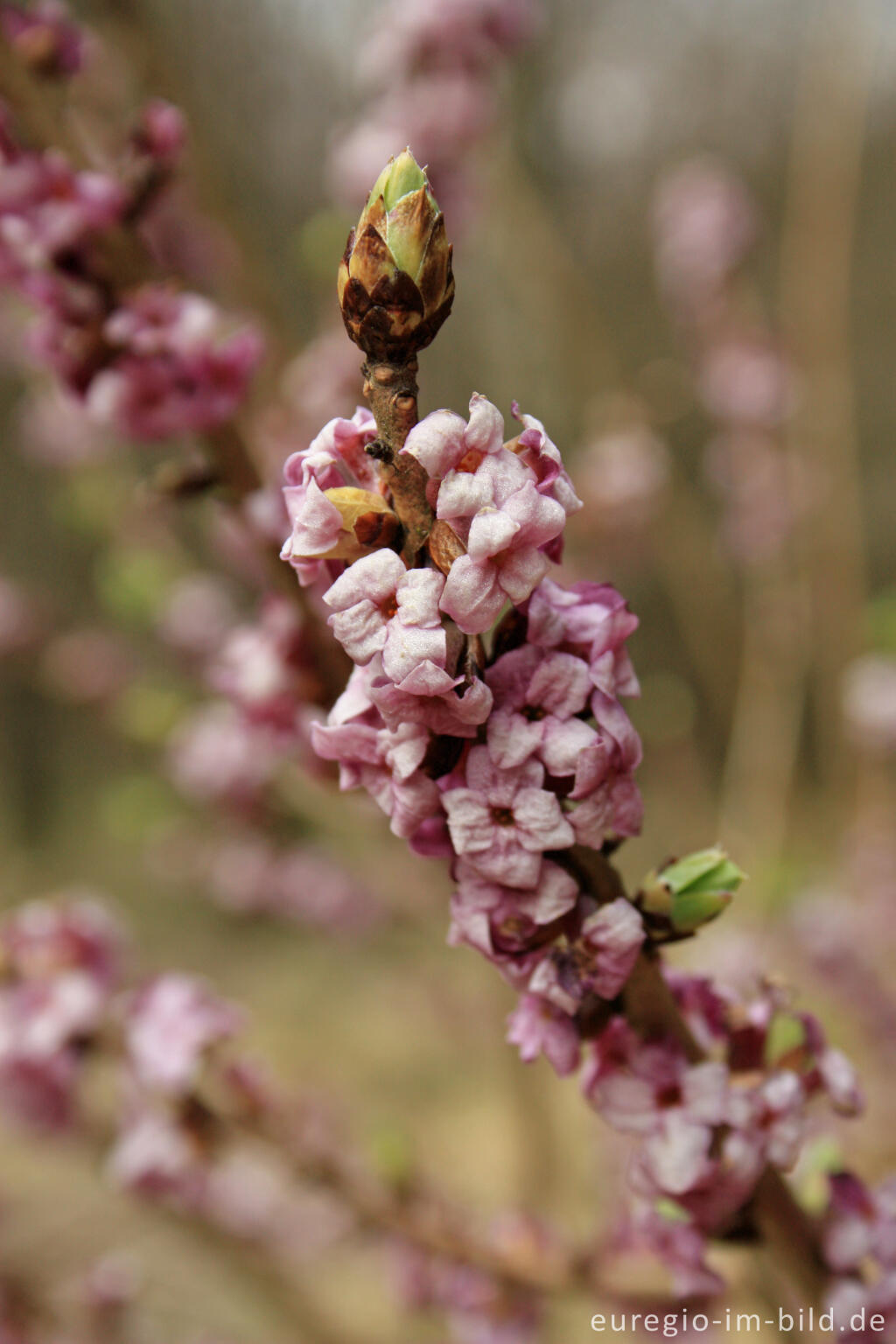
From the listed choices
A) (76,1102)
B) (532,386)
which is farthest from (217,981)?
(76,1102)

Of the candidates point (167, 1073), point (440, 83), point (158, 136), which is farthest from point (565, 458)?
point (167, 1073)

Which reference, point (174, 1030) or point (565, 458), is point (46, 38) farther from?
point (565, 458)

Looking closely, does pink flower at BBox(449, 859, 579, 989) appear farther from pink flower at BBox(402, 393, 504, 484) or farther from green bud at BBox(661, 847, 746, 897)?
pink flower at BBox(402, 393, 504, 484)

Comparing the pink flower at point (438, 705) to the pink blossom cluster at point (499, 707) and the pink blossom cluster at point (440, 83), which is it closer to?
the pink blossom cluster at point (499, 707)

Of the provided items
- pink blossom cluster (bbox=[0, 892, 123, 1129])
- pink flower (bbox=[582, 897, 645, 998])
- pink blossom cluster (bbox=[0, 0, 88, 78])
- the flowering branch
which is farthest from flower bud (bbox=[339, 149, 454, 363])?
pink blossom cluster (bbox=[0, 892, 123, 1129])

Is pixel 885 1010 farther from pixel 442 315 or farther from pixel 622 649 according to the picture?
pixel 442 315

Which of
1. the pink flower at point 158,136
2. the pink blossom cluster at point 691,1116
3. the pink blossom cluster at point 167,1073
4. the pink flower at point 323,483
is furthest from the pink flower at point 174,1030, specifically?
the pink flower at point 158,136
